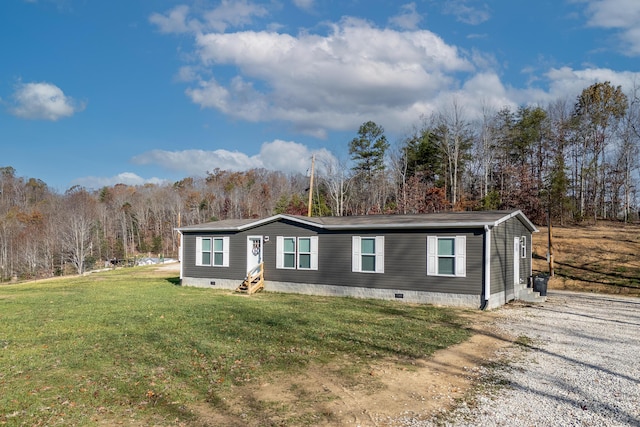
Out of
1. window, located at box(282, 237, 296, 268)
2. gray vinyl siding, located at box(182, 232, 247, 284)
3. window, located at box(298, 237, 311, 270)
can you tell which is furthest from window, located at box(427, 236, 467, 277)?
gray vinyl siding, located at box(182, 232, 247, 284)

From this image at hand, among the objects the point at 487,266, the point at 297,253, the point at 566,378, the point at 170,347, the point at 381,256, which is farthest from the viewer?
the point at 297,253

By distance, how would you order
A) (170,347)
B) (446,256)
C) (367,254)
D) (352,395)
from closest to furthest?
(352,395)
(170,347)
(446,256)
(367,254)

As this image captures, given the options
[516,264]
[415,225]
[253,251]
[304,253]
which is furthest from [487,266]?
[253,251]

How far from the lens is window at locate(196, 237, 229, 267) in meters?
20.3

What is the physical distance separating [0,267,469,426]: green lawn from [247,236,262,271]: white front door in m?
4.38

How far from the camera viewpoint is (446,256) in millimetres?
14906

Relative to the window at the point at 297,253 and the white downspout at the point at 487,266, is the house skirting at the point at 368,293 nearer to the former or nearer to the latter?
the white downspout at the point at 487,266

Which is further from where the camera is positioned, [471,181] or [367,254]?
[471,181]

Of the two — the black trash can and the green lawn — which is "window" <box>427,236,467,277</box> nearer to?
the green lawn

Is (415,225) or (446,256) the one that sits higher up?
(415,225)

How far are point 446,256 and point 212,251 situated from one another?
11.0 metres

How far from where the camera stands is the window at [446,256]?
1462cm

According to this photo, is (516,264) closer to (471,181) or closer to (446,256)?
(446,256)

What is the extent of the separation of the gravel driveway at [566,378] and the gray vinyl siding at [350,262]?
8.01 feet
